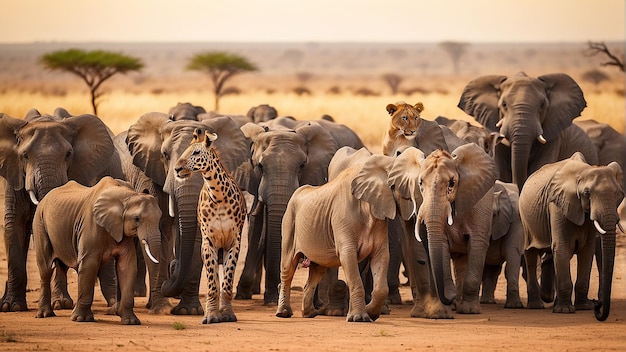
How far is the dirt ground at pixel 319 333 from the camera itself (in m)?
11.9

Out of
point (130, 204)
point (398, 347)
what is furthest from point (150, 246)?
point (398, 347)

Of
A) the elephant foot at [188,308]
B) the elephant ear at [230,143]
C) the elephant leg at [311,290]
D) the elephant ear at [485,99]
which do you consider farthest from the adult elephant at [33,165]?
the elephant ear at [485,99]

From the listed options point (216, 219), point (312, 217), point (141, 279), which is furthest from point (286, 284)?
point (141, 279)

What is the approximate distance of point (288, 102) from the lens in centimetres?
5394

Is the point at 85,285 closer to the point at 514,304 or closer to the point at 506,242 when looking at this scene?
the point at 514,304

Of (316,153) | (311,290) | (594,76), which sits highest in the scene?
(316,153)

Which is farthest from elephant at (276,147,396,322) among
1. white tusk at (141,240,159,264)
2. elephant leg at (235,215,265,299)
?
elephant leg at (235,215,265,299)

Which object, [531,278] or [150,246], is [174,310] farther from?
[531,278]

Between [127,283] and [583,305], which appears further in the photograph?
[583,305]

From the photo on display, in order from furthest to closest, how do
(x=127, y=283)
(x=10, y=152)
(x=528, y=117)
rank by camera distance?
(x=528, y=117) → (x=10, y=152) → (x=127, y=283)

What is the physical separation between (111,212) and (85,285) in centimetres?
72

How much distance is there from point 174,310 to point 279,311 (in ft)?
4.17

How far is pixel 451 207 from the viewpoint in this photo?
13.8 m

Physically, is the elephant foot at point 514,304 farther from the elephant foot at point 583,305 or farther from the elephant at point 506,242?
the elephant foot at point 583,305
